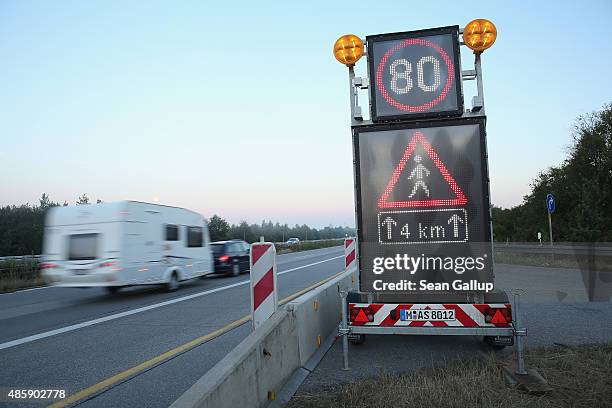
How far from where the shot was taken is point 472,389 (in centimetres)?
403

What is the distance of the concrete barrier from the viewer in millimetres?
3006

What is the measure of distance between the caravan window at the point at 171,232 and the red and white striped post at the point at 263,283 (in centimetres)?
870

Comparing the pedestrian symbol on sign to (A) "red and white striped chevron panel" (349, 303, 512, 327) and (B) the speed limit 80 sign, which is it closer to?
(B) the speed limit 80 sign

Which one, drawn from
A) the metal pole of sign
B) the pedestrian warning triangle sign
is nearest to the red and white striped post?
the pedestrian warning triangle sign

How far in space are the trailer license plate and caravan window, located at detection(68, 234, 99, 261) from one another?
919cm

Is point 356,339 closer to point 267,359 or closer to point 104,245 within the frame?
point 267,359

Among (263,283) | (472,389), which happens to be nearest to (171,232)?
(263,283)

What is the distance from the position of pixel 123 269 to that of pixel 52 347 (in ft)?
15.7

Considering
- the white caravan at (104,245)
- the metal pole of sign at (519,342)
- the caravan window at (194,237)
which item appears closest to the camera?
the metal pole of sign at (519,342)

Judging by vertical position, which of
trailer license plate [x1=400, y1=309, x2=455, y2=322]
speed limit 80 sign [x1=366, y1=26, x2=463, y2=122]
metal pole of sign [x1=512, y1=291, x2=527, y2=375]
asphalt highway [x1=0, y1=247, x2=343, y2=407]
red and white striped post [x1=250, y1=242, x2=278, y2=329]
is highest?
speed limit 80 sign [x1=366, y1=26, x2=463, y2=122]

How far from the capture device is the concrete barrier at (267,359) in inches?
118

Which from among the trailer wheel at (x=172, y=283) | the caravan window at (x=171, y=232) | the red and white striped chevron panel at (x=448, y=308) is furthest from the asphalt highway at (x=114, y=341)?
the red and white striped chevron panel at (x=448, y=308)

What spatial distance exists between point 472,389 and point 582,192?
102ft

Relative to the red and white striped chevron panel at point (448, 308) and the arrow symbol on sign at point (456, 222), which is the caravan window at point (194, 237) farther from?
the arrow symbol on sign at point (456, 222)
